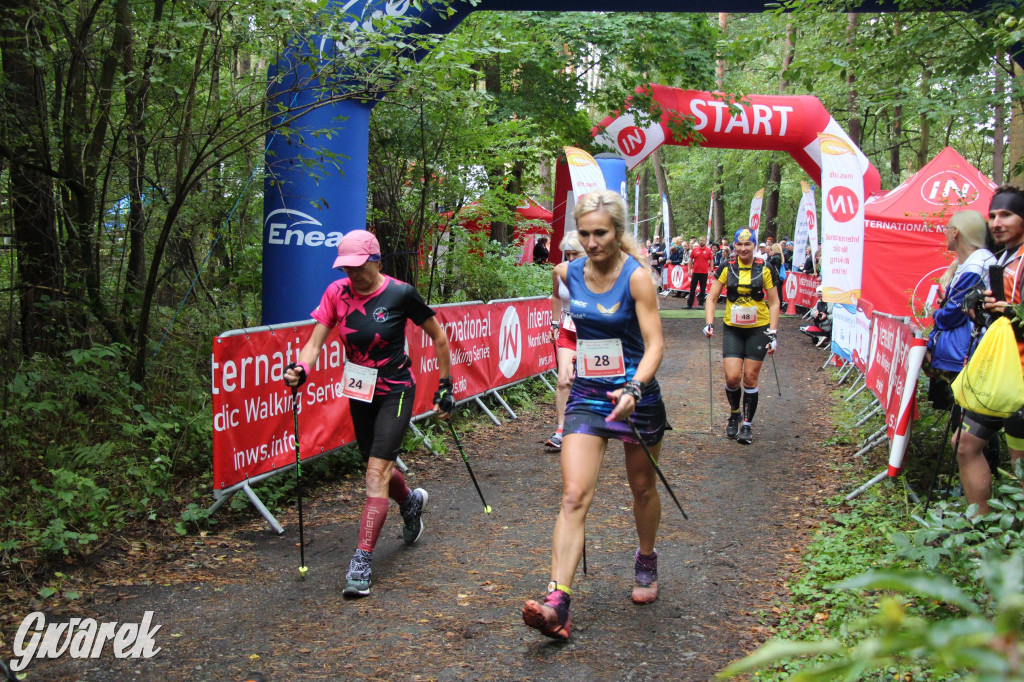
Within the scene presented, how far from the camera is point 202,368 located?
26.9 ft

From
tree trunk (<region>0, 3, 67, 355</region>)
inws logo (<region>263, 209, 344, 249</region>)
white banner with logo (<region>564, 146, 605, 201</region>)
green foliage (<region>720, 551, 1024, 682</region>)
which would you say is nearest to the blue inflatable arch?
inws logo (<region>263, 209, 344, 249</region>)

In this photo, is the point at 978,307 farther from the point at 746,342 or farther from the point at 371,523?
the point at 371,523

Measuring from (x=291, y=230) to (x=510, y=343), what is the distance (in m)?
4.21

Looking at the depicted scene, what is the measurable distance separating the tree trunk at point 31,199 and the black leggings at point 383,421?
340cm

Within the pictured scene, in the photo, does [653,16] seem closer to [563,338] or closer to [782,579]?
[563,338]

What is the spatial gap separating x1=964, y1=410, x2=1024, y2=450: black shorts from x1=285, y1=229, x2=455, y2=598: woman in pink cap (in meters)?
3.32

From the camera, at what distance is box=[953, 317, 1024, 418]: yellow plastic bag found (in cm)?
460

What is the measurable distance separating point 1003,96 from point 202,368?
8063 mm

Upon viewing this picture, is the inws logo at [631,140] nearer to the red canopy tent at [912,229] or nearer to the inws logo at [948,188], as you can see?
the red canopy tent at [912,229]

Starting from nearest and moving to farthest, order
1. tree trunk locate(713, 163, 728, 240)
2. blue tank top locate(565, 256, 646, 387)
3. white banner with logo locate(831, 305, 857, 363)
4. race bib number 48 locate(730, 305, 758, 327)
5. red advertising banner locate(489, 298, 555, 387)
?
1. blue tank top locate(565, 256, 646, 387)
2. race bib number 48 locate(730, 305, 758, 327)
3. red advertising banner locate(489, 298, 555, 387)
4. white banner with logo locate(831, 305, 857, 363)
5. tree trunk locate(713, 163, 728, 240)

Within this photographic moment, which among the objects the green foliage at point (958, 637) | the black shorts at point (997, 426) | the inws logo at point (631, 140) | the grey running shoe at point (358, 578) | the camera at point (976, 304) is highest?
the inws logo at point (631, 140)

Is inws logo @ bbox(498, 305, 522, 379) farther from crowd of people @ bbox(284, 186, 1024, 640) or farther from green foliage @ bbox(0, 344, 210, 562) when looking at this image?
green foliage @ bbox(0, 344, 210, 562)

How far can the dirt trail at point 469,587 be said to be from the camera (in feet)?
13.2

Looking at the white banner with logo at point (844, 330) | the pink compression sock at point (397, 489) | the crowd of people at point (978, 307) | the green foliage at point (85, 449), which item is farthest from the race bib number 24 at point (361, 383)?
the white banner with logo at point (844, 330)
